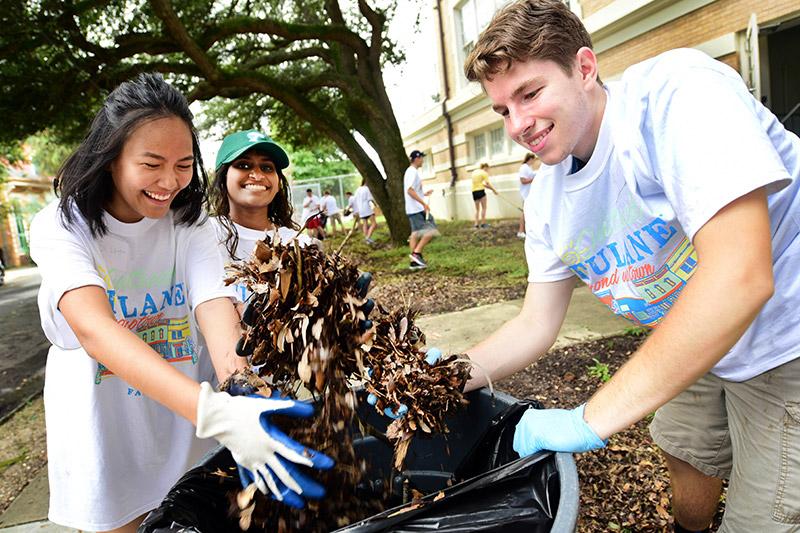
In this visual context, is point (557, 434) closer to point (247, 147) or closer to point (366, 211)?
point (247, 147)

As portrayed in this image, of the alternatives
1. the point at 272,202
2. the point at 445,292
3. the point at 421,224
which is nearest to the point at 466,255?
the point at 421,224

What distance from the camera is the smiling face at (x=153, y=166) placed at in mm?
1531

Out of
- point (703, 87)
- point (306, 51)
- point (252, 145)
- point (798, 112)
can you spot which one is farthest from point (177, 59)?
point (703, 87)

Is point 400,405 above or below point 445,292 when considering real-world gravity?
above

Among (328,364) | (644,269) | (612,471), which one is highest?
(644,269)

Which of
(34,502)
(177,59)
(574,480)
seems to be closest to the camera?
(574,480)

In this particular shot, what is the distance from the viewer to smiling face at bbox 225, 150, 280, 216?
2.46 m

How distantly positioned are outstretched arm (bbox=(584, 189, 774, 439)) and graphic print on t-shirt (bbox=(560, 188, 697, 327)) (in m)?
0.26

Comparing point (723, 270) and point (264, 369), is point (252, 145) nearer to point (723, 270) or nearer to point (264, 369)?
point (264, 369)

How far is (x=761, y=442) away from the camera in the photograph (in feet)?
4.72

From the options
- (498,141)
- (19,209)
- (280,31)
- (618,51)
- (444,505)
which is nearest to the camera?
(444,505)

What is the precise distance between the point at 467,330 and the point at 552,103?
10.8ft

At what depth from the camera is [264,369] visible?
1343 mm

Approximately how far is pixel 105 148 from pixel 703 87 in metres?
1.53
